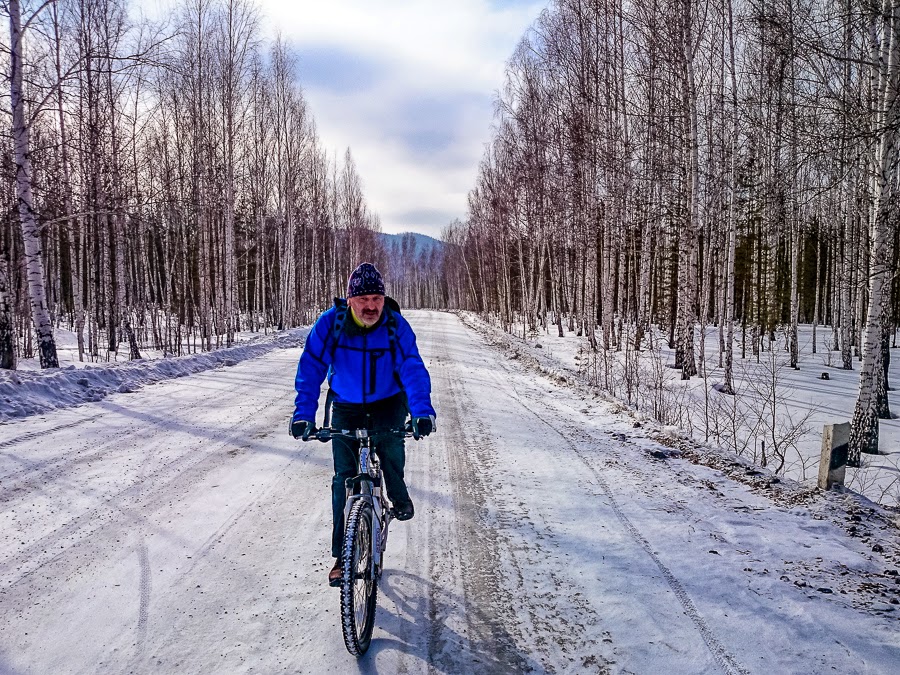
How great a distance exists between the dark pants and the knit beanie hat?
27.8 inches

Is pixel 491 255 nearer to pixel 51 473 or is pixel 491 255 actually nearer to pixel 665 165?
pixel 665 165

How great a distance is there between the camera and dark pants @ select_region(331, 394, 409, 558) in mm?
3141

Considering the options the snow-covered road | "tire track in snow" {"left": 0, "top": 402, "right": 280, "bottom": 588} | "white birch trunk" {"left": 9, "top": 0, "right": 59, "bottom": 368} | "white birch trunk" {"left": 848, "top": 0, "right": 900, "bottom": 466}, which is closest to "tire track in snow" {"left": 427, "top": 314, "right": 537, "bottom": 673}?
the snow-covered road

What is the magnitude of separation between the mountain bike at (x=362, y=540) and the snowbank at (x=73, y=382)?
664 cm

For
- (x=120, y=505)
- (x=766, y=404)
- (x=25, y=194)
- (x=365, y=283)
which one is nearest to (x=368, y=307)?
(x=365, y=283)

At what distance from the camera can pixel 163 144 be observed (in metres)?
21.8

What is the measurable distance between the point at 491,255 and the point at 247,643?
120ft

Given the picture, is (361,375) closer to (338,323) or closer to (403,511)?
(338,323)

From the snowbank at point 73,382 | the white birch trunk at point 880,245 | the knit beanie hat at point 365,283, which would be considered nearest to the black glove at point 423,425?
the knit beanie hat at point 365,283

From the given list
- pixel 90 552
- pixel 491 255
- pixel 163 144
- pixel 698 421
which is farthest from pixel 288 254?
pixel 90 552

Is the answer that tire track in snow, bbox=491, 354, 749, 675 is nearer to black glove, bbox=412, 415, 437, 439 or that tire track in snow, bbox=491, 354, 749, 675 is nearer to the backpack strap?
black glove, bbox=412, 415, 437, 439

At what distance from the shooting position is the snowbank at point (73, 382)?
7510 mm

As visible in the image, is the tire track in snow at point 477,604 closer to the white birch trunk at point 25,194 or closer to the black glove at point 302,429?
the black glove at point 302,429

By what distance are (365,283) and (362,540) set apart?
59.5 inches
